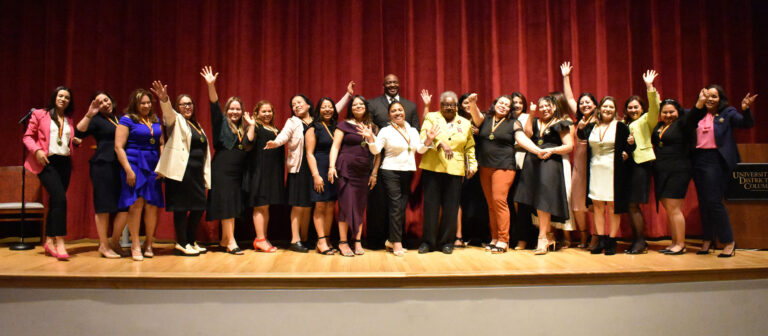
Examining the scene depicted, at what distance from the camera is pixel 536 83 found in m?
5.00

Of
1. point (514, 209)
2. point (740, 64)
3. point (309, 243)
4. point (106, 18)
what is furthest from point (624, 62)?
point (106, 18)

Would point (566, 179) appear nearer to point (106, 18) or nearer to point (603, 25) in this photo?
point (603, 25)

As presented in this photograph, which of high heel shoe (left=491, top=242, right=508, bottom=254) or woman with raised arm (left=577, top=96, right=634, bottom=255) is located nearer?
woman with raised arm (left=577, top=96, right=634, bottom=255)

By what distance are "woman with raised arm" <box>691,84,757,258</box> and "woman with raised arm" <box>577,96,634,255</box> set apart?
1.83ft

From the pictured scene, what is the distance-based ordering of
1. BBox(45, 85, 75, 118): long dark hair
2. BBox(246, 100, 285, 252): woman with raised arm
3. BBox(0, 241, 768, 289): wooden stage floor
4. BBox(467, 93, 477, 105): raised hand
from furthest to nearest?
BBox(246, 100, 285, 252): woman with raised arm < BBox(467, 93, 477, 105): raised hand < BBox(45, 85, 75, 118): long dark hair < BBox(0, 241, 768, 289): wooden stage floor

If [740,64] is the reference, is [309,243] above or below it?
below

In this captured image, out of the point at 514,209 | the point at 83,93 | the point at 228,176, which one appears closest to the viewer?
the point at 228,176

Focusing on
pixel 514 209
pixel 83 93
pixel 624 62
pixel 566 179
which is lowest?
pixel 514 209

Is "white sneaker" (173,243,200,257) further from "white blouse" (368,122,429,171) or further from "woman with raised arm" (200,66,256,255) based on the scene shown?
"white blouse" (368,122,429,171)

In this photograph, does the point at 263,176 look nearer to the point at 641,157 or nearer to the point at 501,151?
the point at 501,151

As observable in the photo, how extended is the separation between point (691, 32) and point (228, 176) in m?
5.08

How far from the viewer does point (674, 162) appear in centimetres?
372

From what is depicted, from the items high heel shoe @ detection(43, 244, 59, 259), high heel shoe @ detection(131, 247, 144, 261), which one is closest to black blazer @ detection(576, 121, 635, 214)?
high heel shoe @ detection(131, 247, 144, 261)

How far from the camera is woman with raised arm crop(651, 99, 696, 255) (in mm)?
3707
